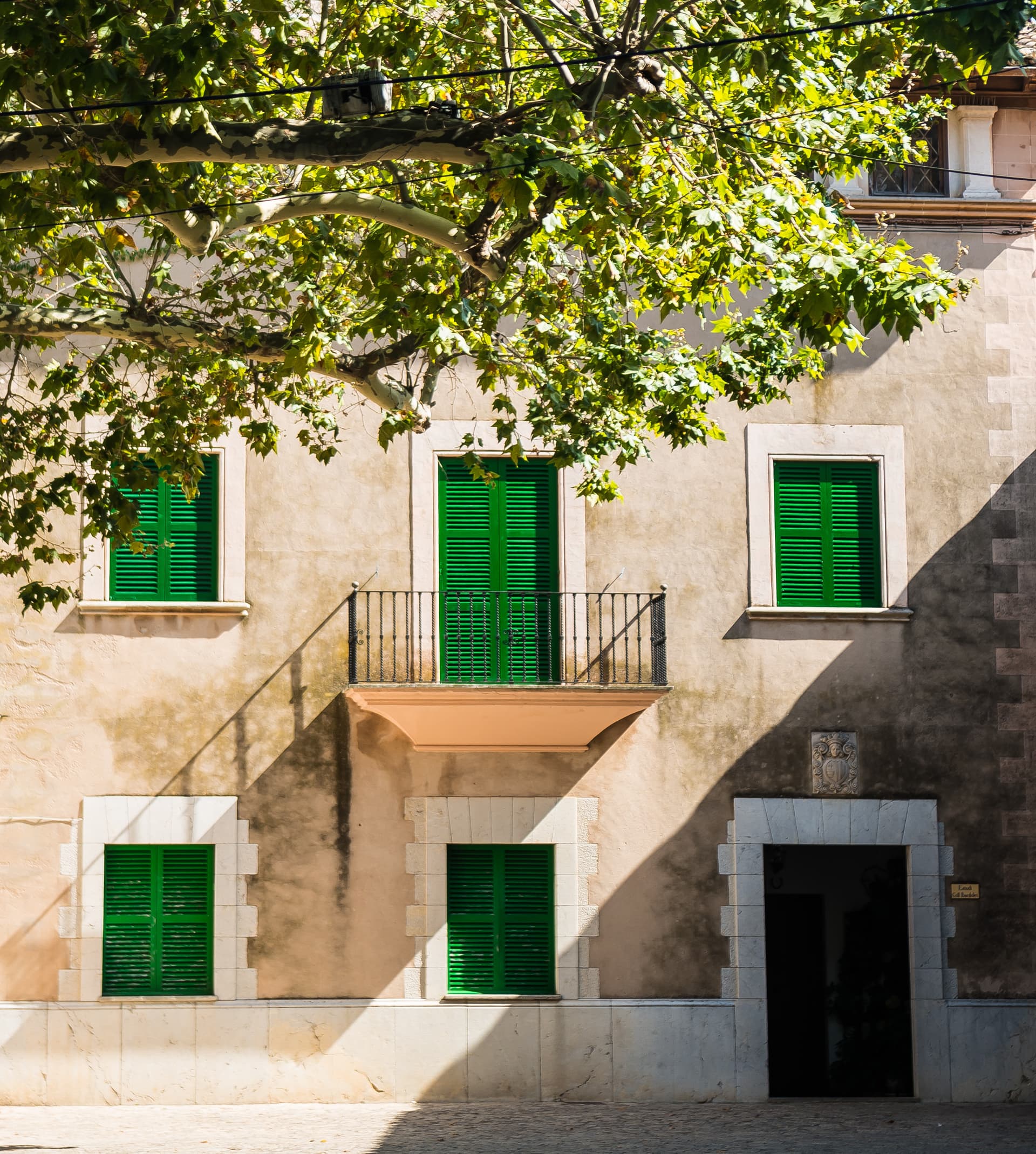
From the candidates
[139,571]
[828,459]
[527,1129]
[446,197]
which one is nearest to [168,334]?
[446,197]

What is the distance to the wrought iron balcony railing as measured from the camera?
49.6ft

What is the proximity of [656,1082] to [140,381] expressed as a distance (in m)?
8.08

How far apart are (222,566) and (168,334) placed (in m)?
4.75

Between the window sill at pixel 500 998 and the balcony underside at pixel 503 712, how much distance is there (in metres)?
2.21

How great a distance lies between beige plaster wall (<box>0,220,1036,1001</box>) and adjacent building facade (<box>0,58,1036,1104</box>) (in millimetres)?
31

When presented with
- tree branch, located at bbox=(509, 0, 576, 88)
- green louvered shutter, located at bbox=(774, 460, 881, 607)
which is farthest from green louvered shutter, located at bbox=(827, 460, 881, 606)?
tree branch, located at bbox=(509, 0, 576, 88)

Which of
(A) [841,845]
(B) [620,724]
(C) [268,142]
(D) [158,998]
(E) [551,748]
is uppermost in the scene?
(C) [268,142]

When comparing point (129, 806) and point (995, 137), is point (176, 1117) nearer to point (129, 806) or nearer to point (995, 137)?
point (129, 806)

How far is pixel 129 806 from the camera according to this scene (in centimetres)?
1489

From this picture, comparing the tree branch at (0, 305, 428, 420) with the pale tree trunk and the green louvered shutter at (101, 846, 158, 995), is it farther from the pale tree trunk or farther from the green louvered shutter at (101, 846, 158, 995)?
the green louvered shutter at (101, 846, 158, 995)

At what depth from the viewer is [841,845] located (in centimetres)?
1530

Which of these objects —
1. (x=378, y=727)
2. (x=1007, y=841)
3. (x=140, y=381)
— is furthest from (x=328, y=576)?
(x=1007, y=841)

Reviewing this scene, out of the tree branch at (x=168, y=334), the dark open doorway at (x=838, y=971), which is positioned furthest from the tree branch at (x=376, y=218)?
the dark open doorway at (x=838, y=971)

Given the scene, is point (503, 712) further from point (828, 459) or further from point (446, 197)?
point (446, 197)
